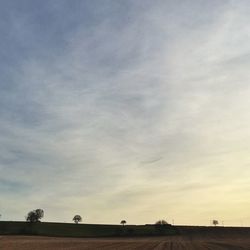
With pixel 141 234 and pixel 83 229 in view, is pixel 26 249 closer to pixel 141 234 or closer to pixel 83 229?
pixel 141 234

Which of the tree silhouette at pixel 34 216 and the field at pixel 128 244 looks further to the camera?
the tree silhouette at pixel 34 216

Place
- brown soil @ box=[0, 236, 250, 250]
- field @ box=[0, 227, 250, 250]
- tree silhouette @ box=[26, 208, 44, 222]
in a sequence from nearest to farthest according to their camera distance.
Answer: brown soil @ box=[0, 236, 250, 250] → field @ box=[0, 227, 250, 250] → tree silhouette @ box=[26, 208, 44, 222]

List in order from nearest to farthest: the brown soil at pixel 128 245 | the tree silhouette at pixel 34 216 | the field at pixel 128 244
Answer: the brown soil at pixel 128 245 → the field at pixel 128 244 → the tree silhouette at pixel 34 216

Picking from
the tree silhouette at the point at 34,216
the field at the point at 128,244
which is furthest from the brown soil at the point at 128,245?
the tree silhouette at the point at 34,216

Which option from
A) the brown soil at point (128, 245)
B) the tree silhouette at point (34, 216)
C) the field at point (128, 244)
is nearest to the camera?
the brown soil at point (128, 245)

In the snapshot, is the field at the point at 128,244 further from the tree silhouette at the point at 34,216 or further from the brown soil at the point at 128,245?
the tree silhouette at the point at 34,216

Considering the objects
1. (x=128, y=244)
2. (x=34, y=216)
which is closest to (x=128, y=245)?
(x=128, y=244)

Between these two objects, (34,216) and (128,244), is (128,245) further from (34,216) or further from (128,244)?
(34,216)

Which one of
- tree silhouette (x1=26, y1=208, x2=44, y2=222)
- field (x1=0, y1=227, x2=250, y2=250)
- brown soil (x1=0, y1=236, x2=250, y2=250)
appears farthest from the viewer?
tree silhouette (x1=26, y1=208, x2=44, y2=222)

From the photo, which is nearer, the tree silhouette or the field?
the field

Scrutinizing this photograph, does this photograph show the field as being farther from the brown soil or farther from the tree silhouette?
the tree silhouette

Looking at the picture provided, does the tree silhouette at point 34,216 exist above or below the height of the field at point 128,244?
above

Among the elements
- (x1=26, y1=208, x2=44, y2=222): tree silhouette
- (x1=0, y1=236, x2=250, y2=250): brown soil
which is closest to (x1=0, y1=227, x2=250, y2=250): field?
(x1=0, y1=236, x2=250, y2=250): brown soil

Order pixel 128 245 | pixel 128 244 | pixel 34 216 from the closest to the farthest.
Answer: pixel 128 245, pixel 128 244, pixel 34 216
